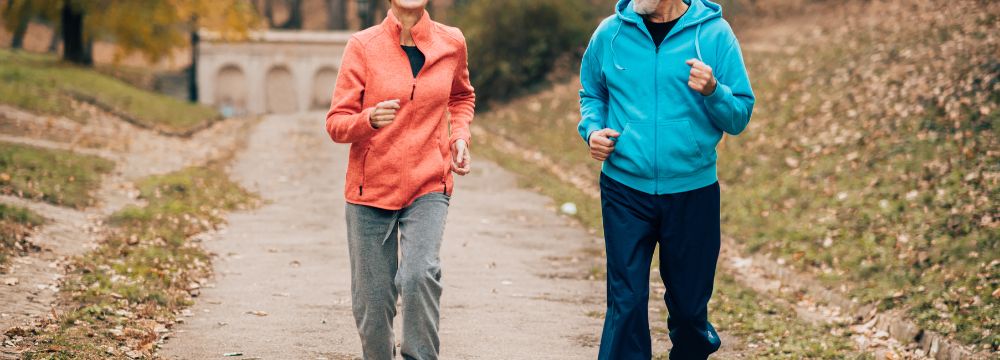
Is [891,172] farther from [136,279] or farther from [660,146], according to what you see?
[660,146]

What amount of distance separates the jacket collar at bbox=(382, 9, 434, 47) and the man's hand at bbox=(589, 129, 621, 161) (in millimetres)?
806

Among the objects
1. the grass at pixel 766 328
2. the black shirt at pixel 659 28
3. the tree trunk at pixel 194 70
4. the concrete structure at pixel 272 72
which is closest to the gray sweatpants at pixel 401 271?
the black shirt at pixel 659 28

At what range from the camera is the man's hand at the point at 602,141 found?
4.79m

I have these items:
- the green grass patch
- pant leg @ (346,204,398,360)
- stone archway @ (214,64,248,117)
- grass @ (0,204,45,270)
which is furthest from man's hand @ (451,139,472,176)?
stone archway @ (214,64,248,117)

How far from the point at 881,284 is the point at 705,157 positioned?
191 inches

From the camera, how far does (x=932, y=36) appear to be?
18.0 m

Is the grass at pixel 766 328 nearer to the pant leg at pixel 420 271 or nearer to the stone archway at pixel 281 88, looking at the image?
the pant leg at pixel 420 271

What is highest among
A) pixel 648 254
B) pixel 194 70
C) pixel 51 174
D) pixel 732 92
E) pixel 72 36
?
pixel 732 92

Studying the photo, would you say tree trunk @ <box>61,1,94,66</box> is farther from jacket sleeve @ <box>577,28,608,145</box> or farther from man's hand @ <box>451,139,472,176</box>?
jacket sleeve @ <box>577,28,608,145</box>

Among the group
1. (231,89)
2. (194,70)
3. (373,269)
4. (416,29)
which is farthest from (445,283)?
(231,89)

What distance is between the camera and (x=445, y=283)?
9.55 m

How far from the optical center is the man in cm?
480

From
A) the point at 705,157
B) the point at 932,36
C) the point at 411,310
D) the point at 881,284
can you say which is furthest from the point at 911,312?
the point at 932,36

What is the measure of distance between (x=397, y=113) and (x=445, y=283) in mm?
4790
